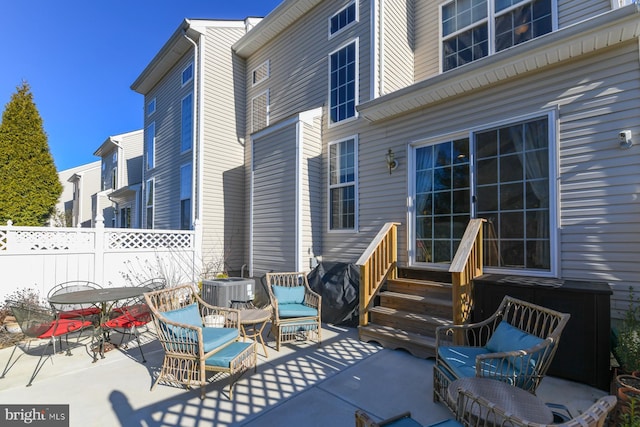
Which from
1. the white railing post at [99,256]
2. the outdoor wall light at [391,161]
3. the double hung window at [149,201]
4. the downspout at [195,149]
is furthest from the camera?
the double hung window at [149,201]

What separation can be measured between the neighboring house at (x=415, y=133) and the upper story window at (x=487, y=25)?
0.03 m

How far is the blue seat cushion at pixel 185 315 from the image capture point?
3365mm

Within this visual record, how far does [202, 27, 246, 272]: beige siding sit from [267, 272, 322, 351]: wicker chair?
432cm

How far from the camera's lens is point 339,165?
6.66 metres

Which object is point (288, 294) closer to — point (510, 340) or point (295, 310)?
point (295, 310)

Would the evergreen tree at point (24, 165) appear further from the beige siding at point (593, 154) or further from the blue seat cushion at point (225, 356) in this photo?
the beige siding at point (593, 154)

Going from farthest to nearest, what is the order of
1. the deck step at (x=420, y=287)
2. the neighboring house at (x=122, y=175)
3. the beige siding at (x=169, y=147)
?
1. the neighboring house at (x=122, y=175)
2. the beige siding at (x=169, y=147)
3. the deck step at (x=420, y=287)

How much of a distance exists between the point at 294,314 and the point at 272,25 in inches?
299

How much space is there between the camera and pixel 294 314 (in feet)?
14.2

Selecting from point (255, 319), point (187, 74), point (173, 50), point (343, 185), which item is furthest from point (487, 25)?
point (173, 50)

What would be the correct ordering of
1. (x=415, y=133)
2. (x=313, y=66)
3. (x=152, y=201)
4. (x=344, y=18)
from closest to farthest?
(x=415, y=133)
(x=344, y=18)
(x=313, y=66)
(x=152, y=201)

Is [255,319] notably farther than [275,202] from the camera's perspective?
No

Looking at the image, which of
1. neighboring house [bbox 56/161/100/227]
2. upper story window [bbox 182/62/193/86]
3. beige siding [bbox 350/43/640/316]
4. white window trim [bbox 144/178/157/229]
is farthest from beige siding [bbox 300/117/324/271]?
neighboring house [bbox 56/161/100/227]

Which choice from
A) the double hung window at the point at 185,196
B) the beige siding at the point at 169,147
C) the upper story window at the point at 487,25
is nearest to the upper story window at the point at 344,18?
the upper story window at the point at 487,25
